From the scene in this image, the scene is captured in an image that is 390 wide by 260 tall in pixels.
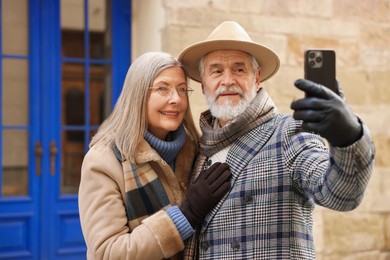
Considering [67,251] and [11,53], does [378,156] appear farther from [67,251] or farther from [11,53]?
[11,53]

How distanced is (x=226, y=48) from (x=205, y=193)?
2.08 ft

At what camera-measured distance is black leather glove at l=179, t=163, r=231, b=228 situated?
1.91 meters

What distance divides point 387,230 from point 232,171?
273cm

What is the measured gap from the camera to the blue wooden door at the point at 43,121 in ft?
12.5

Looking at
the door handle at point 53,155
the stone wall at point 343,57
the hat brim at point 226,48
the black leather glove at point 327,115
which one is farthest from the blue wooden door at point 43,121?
the black leather glove at point 327,115

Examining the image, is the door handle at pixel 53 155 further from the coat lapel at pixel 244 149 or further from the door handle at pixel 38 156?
the coat lapel at pixel 244 149

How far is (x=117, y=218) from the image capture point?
193cm

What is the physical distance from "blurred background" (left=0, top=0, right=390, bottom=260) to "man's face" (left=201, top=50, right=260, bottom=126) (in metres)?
1.41

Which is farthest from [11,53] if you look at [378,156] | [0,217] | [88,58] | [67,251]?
[378,156]

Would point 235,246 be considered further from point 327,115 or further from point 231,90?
point 327,115

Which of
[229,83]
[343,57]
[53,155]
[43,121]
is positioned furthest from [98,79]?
[229,83]

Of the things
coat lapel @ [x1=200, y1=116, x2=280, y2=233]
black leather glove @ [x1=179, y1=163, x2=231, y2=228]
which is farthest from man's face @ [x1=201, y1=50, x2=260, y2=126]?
black leather glove @ [x1=179, y1=163, x2=231, y2=228]

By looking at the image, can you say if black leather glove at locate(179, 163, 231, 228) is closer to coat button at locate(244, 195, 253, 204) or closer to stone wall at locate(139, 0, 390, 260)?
coat button at locate(244, 195, 253, 204)

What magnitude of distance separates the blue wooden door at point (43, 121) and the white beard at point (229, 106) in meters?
2.07
